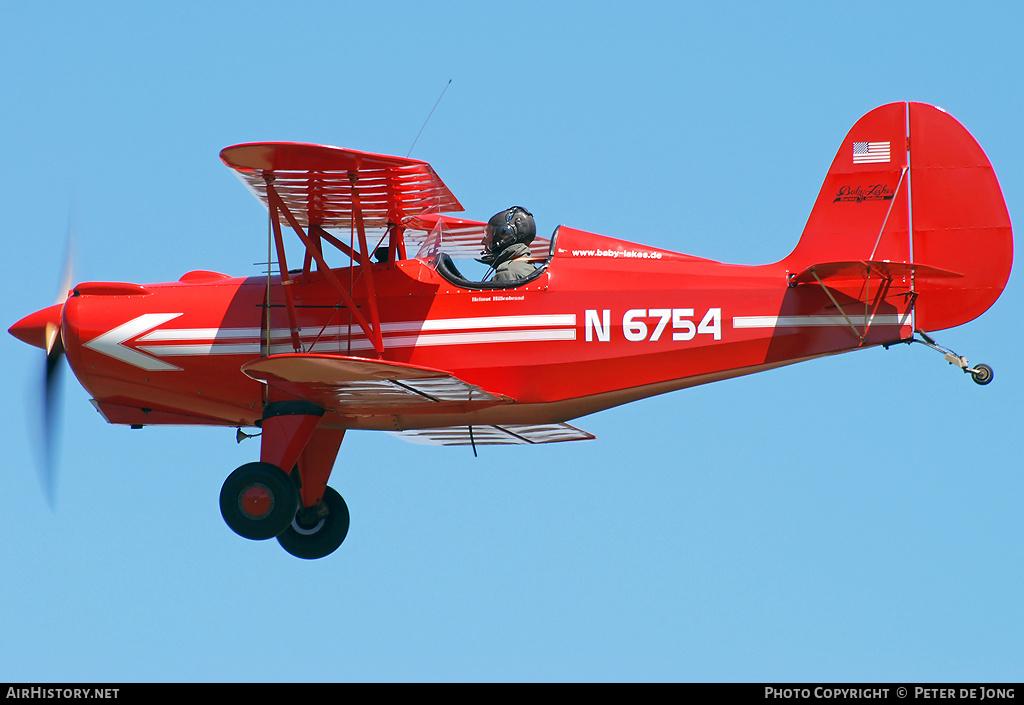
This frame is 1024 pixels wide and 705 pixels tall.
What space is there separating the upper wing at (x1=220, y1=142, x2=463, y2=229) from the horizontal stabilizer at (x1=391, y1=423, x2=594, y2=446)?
2.12 meters

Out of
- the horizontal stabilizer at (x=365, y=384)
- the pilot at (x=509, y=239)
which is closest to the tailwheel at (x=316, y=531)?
the horizontal stabilizer at (x=365, y=384)

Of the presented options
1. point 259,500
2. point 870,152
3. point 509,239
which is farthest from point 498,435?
point 870,152

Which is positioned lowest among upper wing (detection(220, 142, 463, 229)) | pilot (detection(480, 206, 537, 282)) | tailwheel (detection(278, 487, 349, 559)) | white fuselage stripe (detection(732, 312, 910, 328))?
tailwheel (detection(278, 487, 349, 559))

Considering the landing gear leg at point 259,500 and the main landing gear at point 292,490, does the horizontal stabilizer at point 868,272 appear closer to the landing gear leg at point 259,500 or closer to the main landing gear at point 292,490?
the main landing gear at point 292,490

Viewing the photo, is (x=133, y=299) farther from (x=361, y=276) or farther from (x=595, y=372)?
(x=595, y=372)

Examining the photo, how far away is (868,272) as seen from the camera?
11.8 metres

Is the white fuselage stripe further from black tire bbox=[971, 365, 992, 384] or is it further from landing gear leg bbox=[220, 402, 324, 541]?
landing gear leg bbox=[220, 402, 324, 541]

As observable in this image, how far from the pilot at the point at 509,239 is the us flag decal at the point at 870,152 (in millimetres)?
2999

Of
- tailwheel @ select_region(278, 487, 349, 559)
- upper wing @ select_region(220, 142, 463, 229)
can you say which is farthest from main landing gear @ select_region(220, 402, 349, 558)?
upper wing @ select_region(220, 142, 463, 229)

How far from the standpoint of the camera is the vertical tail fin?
39.7 feet

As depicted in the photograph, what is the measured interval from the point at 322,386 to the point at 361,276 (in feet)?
3.78

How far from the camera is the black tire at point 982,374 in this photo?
11336 mm
